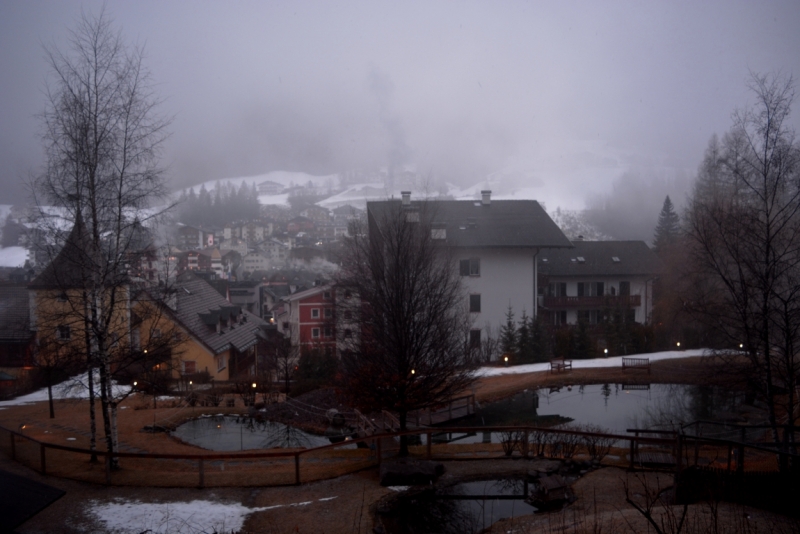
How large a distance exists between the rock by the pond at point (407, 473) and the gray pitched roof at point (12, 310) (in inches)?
464

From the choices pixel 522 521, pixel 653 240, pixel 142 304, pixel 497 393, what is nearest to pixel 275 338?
pixel 497 393

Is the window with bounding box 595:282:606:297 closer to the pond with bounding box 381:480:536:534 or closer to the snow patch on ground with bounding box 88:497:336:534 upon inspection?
the pond with bounding box 381:480:536:534

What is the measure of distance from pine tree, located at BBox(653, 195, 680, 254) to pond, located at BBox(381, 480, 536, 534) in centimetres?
3783

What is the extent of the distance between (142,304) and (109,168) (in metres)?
2.59

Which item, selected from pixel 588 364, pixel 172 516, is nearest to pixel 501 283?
pixel 588 364

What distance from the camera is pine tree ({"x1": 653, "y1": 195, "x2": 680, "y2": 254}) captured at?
42.3 meters

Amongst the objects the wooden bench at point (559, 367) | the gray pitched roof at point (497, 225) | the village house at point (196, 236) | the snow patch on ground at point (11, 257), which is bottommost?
the wooden bench at point (559, 367)

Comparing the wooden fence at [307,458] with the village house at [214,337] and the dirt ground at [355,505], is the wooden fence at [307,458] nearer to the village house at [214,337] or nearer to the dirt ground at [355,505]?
the dirt ground at [355,505]

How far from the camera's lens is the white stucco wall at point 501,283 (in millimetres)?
29297

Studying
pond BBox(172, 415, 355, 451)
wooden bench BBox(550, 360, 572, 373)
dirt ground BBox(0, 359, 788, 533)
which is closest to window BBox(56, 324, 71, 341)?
dirt ground BBox(0, 359, 788, 533)

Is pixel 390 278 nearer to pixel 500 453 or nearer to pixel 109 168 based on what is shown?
pixel 500 453

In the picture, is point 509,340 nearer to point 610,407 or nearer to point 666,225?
point 610,407

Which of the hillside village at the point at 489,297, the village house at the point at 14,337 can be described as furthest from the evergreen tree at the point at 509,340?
the village house at the point at 14,337

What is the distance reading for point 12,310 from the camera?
16391 mm
